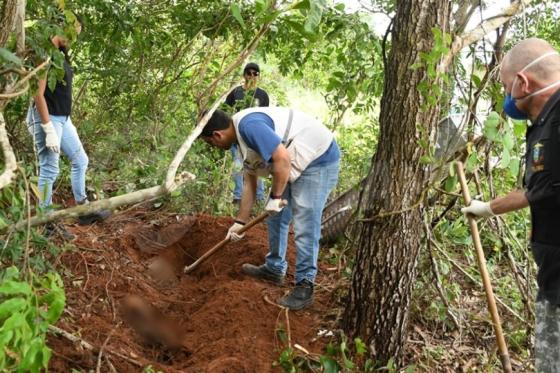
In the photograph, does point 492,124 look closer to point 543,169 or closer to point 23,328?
point 543,169

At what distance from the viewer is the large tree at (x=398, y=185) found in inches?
120

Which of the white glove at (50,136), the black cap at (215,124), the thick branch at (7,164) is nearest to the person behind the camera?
the thick branch at (7,164)

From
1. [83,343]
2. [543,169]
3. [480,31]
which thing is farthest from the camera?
[480,31]

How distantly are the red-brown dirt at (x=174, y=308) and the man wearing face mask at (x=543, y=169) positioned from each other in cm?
138

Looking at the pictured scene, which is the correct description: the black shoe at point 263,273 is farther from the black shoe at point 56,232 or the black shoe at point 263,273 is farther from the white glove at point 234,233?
the black shoe at point 56,232

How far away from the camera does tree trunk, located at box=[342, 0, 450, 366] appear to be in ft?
10.1

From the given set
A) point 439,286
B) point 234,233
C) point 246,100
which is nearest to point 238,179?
point 246,100

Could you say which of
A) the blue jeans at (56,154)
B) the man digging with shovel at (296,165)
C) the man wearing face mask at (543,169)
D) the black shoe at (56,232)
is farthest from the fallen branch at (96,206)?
the blue jeans at (56,154)

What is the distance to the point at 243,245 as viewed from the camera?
485 cm

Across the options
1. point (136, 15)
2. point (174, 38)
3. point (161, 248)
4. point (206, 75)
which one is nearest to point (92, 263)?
point (161, 248)

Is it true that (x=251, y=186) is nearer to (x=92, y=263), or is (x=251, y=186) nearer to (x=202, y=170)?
(x=92, y=263)

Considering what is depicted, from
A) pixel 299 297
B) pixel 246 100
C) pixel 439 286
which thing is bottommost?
pixel 299 297

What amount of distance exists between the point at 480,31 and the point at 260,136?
5.01 feet

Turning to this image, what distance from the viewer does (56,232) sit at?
416 cm
